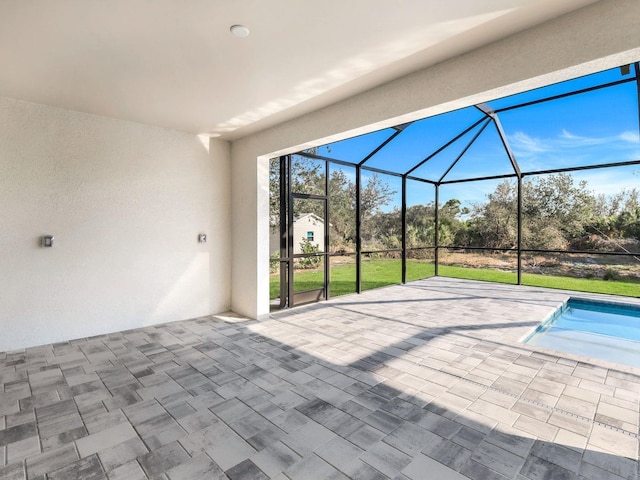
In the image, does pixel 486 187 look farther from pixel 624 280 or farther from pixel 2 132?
pixel 2 132

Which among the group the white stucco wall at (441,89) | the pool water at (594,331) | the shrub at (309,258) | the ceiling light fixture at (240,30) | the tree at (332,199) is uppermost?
→ the ceiling light fixture at (240,30)

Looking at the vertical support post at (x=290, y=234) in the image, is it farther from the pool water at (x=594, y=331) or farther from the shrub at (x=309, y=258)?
the pool water at (x=594, y=331)

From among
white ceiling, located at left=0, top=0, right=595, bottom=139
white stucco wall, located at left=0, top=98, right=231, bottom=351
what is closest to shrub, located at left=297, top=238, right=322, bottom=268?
white stucco wall, located at left=0, top=98, right=231, bottom=351

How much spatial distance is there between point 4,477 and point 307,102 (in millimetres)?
3941

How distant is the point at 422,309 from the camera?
5.80m

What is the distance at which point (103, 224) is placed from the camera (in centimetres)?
443

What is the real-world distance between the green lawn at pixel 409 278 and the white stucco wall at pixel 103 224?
5.02 feet

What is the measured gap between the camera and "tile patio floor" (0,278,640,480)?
201 cm

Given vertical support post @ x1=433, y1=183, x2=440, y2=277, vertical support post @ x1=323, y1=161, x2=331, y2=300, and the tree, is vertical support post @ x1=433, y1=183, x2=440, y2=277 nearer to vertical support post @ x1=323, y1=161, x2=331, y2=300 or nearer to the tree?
the tree

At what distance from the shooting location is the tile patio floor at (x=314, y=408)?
79.0 inches

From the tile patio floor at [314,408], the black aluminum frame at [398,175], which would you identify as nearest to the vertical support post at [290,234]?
the black aluminum frame at [398,175]

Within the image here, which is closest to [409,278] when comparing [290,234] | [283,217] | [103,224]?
[290,234]

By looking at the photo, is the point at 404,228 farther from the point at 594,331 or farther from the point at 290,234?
the point at 594,331

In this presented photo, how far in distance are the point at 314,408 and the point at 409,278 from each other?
22.0ft
